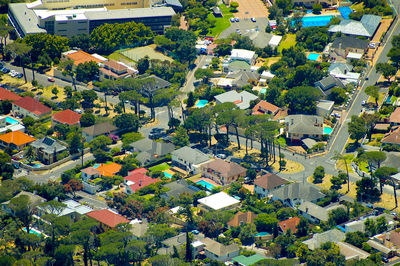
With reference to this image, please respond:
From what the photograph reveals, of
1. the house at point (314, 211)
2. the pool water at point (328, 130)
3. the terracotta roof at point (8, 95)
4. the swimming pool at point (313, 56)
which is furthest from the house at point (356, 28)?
the terracotta roof at point (8, 95)

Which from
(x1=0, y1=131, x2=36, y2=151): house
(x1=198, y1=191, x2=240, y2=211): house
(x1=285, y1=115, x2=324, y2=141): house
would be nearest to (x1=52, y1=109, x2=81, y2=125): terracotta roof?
(x1=0, y1=131, x2=36, y2=151): house

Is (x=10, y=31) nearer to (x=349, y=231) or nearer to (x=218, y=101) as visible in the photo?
(x=218, y=101)

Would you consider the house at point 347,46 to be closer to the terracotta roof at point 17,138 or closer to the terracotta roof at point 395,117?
the terracotta roof at point 395,117

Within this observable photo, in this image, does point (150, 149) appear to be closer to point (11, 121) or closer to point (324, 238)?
point (11, 121)

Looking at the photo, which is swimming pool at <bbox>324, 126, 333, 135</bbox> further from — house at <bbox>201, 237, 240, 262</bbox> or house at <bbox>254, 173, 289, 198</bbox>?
house at <bbox>201, 237, 240, 262</bbox>

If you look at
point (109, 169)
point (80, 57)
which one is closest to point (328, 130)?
point (109, 169)

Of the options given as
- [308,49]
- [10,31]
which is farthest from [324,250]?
[10,31]
